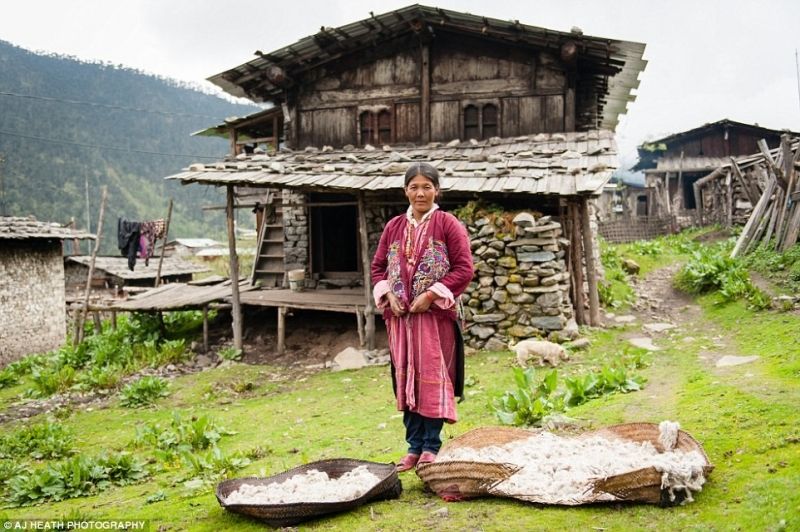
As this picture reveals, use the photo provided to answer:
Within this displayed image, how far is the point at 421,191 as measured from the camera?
160 inches

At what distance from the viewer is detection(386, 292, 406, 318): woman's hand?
159 inches

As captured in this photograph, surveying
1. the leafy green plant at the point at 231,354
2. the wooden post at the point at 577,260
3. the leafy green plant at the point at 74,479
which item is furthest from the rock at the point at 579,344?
the leafy green plant at the point at 231,354

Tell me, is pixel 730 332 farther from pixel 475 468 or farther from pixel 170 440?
pixel 170 440

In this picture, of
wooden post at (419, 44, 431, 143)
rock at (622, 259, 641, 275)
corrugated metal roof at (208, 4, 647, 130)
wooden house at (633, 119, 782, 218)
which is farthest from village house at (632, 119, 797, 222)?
wooden post at (419, 44, 431, 143)

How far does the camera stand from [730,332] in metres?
8.68

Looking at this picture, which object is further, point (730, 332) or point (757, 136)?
point (757, 136)

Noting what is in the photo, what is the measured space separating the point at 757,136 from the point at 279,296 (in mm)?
27243

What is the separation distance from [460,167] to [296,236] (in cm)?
481

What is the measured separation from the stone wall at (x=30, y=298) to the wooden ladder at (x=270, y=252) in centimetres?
639

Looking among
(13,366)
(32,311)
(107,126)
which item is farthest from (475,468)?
(107,126)

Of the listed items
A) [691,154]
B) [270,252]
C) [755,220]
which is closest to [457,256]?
[755,220]

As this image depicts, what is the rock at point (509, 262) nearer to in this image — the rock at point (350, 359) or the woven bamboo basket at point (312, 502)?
the rock at point (350, 359)

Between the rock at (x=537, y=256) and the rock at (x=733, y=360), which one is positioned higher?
the rock at (x=537, y=256)

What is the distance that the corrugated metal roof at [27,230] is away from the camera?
50.5 ft
